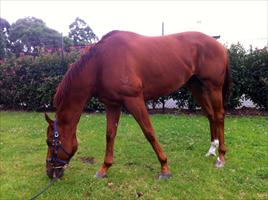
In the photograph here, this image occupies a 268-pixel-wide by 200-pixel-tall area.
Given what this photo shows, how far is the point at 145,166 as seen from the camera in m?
4.95

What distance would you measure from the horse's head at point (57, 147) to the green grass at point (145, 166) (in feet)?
1.06

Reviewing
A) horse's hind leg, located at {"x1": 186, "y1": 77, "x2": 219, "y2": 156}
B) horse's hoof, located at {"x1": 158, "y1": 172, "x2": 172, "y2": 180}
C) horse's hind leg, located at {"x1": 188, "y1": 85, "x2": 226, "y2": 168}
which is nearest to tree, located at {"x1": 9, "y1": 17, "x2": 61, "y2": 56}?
horse's hind leg, located at {"x1": 186, "y1": 77, "x2": 219, "y2": 156}

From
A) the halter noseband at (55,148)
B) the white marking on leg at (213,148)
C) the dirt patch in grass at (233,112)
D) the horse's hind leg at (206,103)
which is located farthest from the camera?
the dirt patch in grass at (233,112)

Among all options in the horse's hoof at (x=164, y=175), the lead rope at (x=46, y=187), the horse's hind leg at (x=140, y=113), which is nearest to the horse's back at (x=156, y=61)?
the horse's hind leg at (x=140, y=113)

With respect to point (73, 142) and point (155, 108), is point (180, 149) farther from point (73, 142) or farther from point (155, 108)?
point (155, 108)

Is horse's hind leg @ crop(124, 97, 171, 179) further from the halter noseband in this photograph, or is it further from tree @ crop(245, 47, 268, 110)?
tree @ crop(245, 47, 268, 110)

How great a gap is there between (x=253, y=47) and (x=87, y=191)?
23.0ft

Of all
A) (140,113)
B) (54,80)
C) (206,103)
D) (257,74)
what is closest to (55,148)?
(140,113)

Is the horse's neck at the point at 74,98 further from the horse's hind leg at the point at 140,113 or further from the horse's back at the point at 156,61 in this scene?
the horse's hind leg at the point at 140,113

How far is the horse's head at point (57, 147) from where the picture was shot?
418cm

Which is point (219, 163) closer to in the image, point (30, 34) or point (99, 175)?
point (99, 175)

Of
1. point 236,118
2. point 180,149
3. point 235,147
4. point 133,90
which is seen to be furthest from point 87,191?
point 236,118

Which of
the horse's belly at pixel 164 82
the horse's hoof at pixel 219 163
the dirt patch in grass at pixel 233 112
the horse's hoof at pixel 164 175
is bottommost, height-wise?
the horse's hoof at pixel 164 175

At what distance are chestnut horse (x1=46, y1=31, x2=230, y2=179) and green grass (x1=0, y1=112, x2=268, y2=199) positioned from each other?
267 mm
